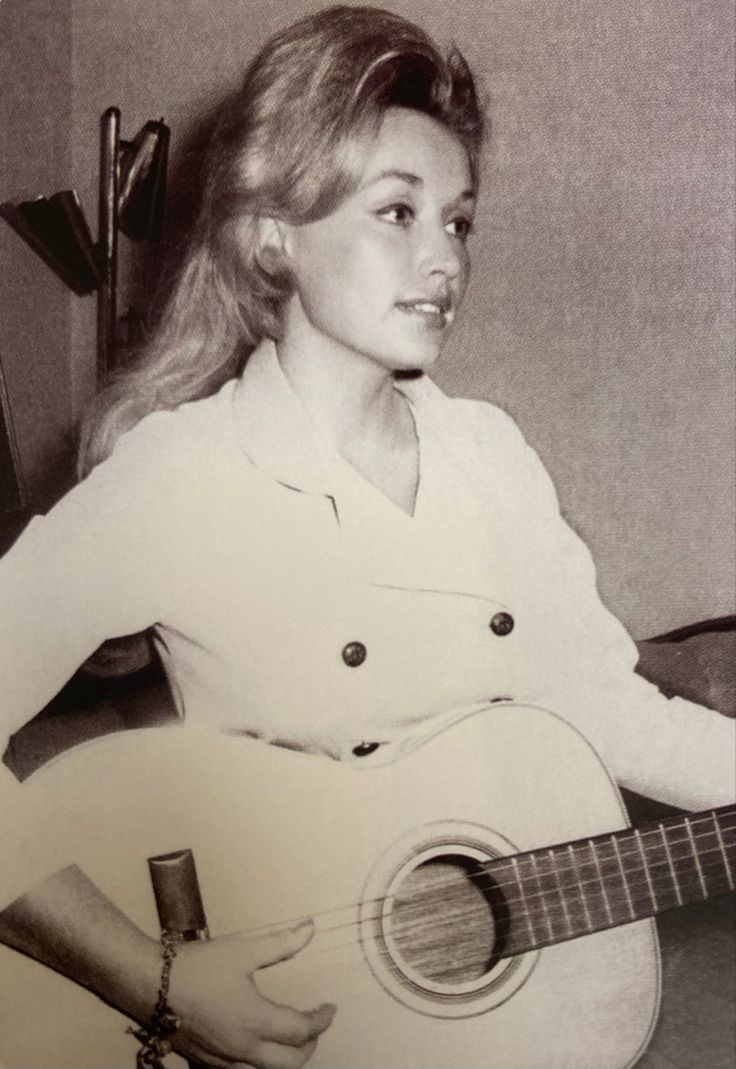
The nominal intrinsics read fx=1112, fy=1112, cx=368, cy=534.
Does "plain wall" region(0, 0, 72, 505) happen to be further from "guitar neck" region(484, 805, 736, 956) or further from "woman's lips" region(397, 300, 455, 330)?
"guitar neck" region(484, 805, 736, 956)

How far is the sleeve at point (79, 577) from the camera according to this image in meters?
1.26

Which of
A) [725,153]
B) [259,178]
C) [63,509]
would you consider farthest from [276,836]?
[725,153]

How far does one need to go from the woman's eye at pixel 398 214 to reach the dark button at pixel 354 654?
48cm

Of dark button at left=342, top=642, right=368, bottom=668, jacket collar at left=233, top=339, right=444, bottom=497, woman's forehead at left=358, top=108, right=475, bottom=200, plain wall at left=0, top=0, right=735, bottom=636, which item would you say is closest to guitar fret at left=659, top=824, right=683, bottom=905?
plain wall at left=0, top=0, right=735, bottom=636

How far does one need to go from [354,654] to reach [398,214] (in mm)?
506

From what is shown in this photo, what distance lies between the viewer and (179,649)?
1.25m

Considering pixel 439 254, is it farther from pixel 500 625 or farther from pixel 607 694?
pixel 607 694

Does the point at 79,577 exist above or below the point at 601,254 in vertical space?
below

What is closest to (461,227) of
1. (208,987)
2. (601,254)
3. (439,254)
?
(439,254)

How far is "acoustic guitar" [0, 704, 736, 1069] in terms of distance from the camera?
119 centimetres

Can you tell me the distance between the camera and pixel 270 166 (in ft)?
4.25

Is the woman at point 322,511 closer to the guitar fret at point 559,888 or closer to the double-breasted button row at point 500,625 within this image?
the double-breasted button row at point 500,625

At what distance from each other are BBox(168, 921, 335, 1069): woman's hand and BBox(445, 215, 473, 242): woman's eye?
0.80m

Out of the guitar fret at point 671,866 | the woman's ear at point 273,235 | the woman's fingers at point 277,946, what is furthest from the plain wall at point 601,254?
the woman's fingers at point 277,946
